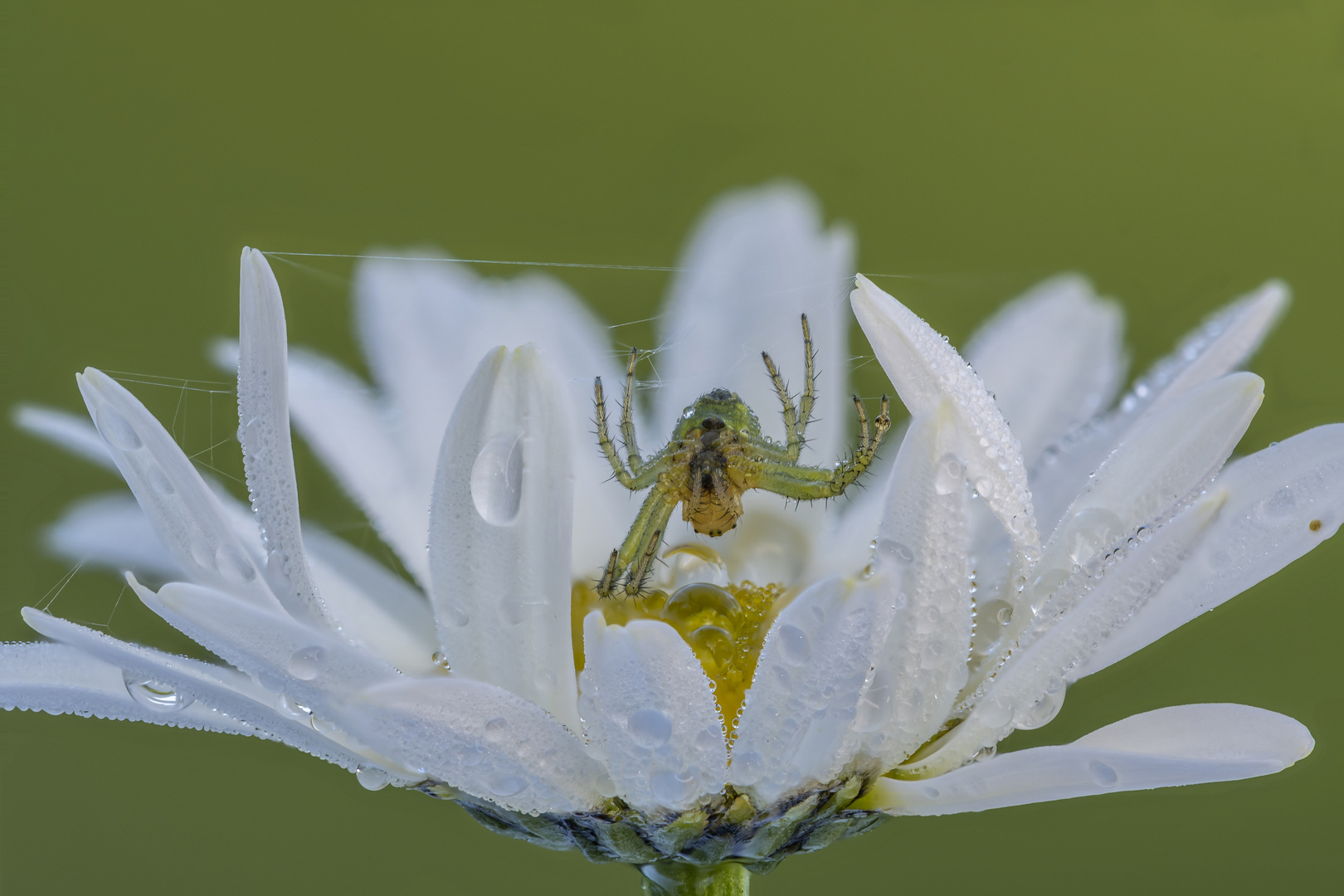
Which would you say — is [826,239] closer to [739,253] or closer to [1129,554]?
[739,253]

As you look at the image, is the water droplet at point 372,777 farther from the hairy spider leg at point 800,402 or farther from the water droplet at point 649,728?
the hairy spider leg at point 800,402

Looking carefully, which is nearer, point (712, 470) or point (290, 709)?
point (290, 709)

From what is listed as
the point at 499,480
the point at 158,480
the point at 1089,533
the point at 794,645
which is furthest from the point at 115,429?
the point at 1089,533

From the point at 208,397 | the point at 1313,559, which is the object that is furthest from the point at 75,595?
Result: the point at 1313,559

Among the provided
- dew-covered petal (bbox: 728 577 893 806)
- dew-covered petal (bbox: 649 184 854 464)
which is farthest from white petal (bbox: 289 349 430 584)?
dew-covered petal (bbox: 728 577 893 806)

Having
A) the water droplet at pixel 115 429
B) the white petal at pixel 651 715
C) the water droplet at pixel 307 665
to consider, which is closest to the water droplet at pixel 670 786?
the white petal at pixel 651 715

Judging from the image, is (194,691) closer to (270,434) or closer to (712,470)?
(270,434)
